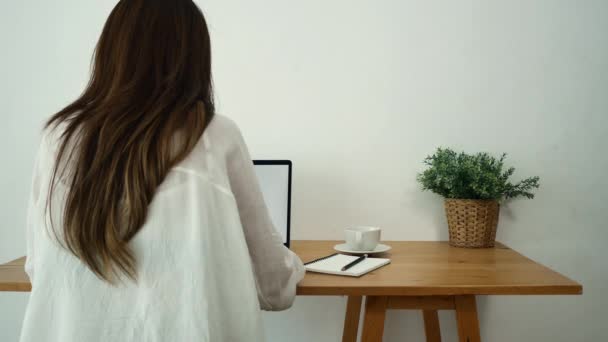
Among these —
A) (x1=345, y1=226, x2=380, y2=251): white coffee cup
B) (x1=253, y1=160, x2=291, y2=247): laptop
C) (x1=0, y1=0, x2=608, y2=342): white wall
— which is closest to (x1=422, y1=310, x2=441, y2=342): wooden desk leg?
(x1=0, y1=0, x2=608, y2=342): white wall

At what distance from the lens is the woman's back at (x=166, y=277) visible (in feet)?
2.40

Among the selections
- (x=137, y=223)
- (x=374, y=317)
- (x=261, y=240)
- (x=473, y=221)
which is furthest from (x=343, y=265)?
(x=137, y=223)

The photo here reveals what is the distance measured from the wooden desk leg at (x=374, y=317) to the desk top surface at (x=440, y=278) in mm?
59

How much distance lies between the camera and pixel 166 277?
74cm

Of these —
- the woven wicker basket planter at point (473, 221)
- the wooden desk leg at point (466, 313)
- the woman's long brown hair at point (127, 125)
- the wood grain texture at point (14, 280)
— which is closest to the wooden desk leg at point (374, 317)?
the wooden desk leg at point (466, 313)

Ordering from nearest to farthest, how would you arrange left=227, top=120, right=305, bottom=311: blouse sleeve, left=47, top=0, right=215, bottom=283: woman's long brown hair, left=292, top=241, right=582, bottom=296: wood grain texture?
left=47, top=0, right=215, bottom=283: woman's long brown hair < left=227, top=120, right=305, bottom=311: blouse sleeve < left=292, top=241, right=582, bottom=296: wood grain texture

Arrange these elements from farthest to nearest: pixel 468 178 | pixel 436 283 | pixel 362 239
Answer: pixel 468 178
pixel 362 239
pixel 436 283

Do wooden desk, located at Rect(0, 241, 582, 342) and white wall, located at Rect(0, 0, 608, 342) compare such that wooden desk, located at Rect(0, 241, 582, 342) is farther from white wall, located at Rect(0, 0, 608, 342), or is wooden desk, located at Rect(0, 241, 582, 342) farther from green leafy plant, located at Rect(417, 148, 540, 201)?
white wall, located at Rect(0, 0, 608, 342)

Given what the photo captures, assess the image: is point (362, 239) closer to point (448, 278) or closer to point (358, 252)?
point (358, 252)

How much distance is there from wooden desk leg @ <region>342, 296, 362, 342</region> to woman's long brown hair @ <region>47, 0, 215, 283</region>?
33.7 inches

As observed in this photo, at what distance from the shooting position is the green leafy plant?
1396 mm

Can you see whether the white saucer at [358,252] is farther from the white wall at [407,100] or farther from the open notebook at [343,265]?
the white wall at [407,100]

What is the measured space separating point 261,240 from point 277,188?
0.57m

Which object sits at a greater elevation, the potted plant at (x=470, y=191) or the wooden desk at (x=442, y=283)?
the potted plant at (x=470, y=191)
